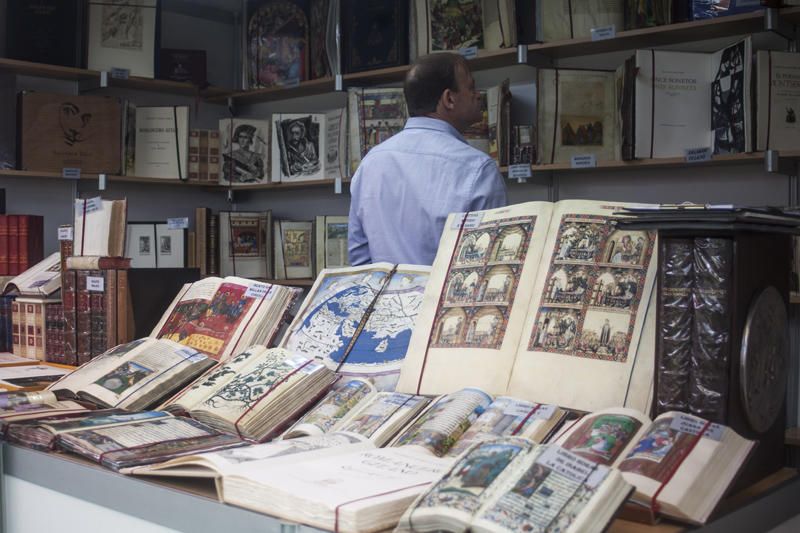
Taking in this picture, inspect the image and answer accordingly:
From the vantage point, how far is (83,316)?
2354 millimetres

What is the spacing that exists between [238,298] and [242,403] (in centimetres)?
48

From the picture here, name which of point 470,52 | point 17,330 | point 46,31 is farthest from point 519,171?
point 46,31

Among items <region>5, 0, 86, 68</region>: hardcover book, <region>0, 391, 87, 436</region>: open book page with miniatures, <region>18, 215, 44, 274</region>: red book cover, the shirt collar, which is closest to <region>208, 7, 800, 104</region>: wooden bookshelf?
<region>5, 0, 86, 68</region>: hardcover book

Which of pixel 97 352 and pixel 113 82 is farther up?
pixel 113 82

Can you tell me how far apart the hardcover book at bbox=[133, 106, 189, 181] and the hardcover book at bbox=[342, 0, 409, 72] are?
1.02m

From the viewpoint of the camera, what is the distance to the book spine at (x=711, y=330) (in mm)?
1077

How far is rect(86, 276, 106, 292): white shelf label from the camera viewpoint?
231 centimetres

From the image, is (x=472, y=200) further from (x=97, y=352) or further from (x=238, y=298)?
(x=97, y=352)

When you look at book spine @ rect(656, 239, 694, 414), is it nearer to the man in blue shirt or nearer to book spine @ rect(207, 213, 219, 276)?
the man in blue shirt

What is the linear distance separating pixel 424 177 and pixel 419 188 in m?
0.03

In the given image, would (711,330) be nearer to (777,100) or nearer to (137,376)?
(137,376)

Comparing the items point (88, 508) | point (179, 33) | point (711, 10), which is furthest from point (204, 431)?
point (179, 33)

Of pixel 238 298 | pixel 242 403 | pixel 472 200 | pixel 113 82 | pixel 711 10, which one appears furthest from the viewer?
pixel 113 82

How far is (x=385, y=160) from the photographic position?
2381mm
